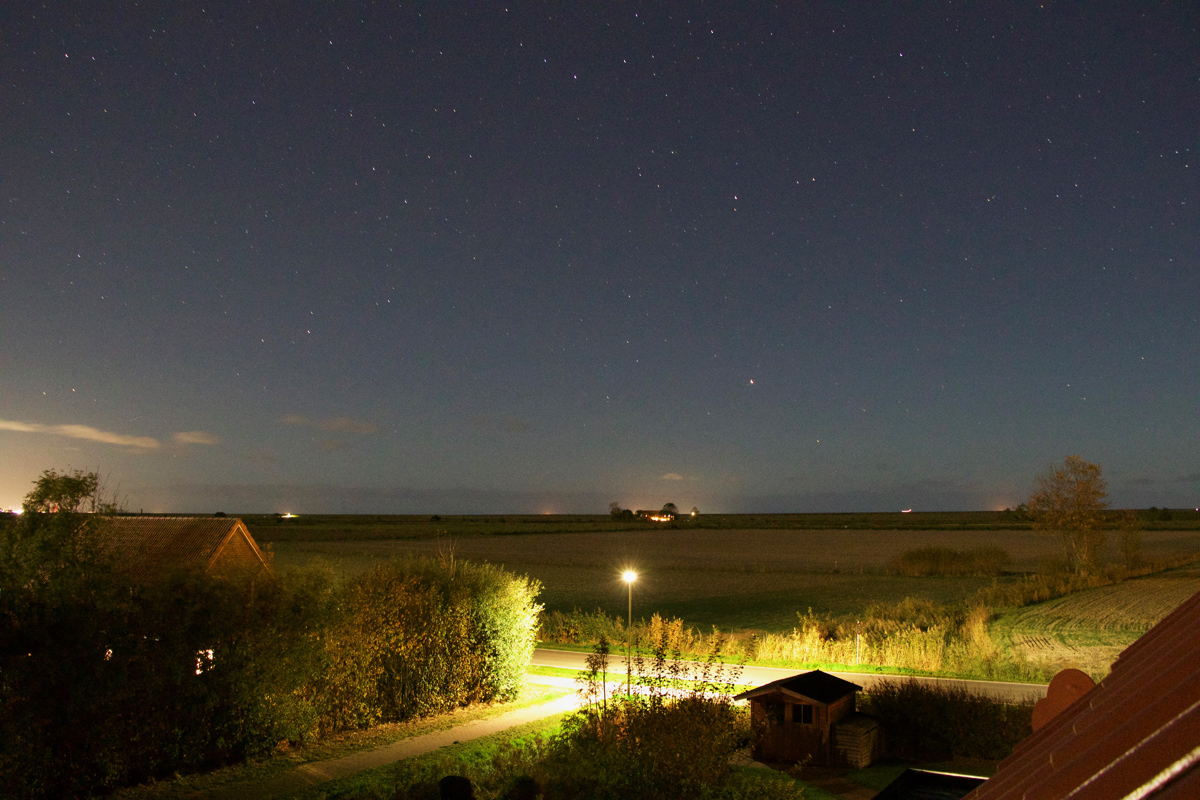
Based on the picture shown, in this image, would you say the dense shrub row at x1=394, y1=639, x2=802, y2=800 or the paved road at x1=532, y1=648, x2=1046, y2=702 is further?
the paved road at x1=532, y1=648, x2=1046, y2=702

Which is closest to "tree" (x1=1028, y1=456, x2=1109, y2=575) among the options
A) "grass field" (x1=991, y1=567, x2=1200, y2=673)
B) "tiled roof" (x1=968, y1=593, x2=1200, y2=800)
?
"grass field" (x1=991, y1=567, x2=1200, y2=673)

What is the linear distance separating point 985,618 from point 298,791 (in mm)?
33642

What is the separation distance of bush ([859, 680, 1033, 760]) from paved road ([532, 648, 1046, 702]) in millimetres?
1706

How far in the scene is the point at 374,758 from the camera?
15.0 m

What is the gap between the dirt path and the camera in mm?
13148

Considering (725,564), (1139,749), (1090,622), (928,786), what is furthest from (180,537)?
(725,564)

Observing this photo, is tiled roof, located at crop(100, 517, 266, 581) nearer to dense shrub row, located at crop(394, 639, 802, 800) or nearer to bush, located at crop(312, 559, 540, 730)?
bush, located at crop(312, 559, 540, 730)

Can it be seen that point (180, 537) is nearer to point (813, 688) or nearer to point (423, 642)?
point (423, 642)

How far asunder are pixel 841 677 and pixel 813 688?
8.31 m

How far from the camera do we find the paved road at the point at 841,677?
20.2 m

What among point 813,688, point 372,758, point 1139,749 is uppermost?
point 1139,749

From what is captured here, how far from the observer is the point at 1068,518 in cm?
5359

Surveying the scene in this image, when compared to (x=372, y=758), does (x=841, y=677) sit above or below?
below

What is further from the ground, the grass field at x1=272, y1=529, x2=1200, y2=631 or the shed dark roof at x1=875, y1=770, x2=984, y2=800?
the shed dark roof at x1=875, y1=770, x2=984, y2=800
